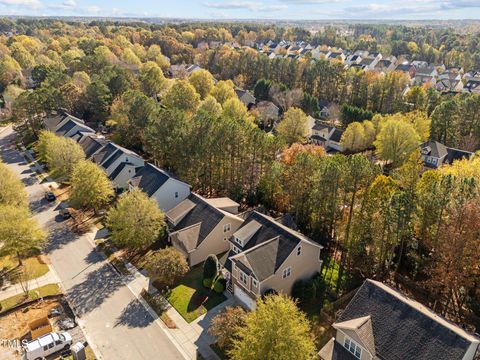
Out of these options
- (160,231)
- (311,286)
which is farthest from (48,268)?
(311,286)

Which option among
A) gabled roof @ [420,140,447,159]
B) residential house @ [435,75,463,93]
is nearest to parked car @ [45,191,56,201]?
gabled roof @ [420,140,447,159]

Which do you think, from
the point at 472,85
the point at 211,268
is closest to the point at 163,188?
the point at 211,268

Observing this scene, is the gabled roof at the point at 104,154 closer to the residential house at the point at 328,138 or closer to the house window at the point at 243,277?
the house window at the point at 243,277

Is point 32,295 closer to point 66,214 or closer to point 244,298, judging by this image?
point 66,214

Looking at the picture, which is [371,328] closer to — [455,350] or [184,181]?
[455,350]

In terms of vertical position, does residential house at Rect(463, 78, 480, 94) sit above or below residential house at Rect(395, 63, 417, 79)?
below

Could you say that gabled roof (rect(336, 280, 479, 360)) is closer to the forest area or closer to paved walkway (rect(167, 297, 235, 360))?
the forest area
